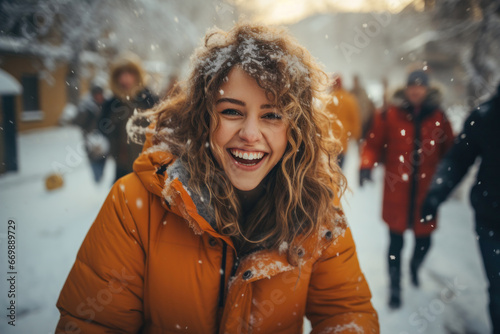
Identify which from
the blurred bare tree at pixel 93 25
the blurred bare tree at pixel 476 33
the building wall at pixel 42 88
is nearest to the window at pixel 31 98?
the building wall at pixel 42 88

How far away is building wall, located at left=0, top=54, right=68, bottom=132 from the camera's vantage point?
475 inches

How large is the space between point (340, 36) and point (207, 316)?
625 inches

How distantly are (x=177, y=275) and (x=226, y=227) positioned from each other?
0.29 m

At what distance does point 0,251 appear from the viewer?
Result: 9.98 ft

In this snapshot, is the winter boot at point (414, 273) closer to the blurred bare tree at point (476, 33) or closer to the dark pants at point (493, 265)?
the dark pants at point (493, 265)

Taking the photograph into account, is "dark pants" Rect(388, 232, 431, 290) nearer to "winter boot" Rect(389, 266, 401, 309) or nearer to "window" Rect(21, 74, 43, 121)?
"winter boot" Rect(389, 266, 401, 309)

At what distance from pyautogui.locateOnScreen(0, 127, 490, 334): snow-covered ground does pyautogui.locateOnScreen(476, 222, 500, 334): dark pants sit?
2.29 ft

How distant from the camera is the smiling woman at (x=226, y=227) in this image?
1.19 m

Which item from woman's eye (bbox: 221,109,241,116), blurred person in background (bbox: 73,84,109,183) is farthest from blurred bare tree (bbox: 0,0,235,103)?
woman's eye (bbox: 221,109,241,116)

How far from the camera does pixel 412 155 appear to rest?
9.36 feet

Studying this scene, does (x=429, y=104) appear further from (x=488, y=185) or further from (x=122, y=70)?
(x=122, y=70)

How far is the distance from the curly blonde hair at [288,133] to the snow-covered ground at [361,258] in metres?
0.25

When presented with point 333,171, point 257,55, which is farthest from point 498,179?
point 257,55

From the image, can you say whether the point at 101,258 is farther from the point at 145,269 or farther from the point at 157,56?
the point at 157,56
